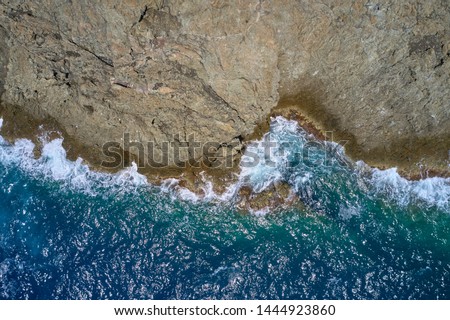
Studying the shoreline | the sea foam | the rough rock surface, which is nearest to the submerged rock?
the sea foam

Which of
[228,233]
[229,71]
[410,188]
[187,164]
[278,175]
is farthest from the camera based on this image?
[187,164]

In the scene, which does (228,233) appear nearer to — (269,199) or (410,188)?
(269,199)

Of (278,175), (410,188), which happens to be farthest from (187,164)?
(410,188)

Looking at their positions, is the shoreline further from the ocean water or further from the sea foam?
the ocean water

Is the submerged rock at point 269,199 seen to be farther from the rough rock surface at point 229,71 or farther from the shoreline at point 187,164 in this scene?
the rough rock surface at point 229,71

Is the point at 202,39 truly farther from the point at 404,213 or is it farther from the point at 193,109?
the point at 404,213

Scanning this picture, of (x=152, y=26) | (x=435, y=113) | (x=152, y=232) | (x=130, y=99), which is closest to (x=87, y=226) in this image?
(x=152, y=232)
